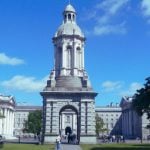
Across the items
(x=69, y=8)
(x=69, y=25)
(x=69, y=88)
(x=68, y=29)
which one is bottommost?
(x=69, y=88)

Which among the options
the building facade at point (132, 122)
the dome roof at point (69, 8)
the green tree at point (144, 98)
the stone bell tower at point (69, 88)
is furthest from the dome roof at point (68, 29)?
the building facade at point (132, 122)

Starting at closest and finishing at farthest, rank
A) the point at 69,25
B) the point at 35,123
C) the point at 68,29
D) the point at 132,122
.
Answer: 1. the point at 68,29
2. the point at 69,25
3. the point at 35,123
4. the point at 132,122

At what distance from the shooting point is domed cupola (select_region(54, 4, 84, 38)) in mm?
82375

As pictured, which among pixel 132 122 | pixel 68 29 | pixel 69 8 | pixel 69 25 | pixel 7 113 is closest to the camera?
pixel 68 29

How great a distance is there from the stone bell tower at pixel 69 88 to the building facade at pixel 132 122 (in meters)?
81.4

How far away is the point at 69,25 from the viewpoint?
271ft

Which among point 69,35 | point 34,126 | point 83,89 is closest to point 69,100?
point 83,89

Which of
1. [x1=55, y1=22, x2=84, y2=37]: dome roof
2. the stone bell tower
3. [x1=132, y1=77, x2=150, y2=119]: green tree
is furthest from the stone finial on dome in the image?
[x1=132, y1=77, x2=150, y2=119]: green tree

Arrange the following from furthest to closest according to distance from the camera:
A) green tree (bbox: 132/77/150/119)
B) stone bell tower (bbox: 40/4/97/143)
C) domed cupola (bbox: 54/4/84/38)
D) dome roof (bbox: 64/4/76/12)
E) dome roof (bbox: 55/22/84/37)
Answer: dome roof (bbox: 64/4/76/12), domed cupola (bbox: 54/4/84/38), dome roof (bbox: 55/22/84/37), stone bell tower (bbox: 40/4/97/143), green tree (bbox: 132/77/150/119)

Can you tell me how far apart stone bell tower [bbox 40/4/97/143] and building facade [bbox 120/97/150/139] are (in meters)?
81.4

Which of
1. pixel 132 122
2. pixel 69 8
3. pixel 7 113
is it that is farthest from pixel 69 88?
pixel 132 122

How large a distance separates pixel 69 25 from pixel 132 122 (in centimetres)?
9273

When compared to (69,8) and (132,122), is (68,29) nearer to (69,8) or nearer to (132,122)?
(69,8)

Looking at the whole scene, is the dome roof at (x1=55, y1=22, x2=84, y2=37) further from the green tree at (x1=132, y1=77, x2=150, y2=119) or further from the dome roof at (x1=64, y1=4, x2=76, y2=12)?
the green tree at (x1=132, y1=77, x2=150, y2=119)
